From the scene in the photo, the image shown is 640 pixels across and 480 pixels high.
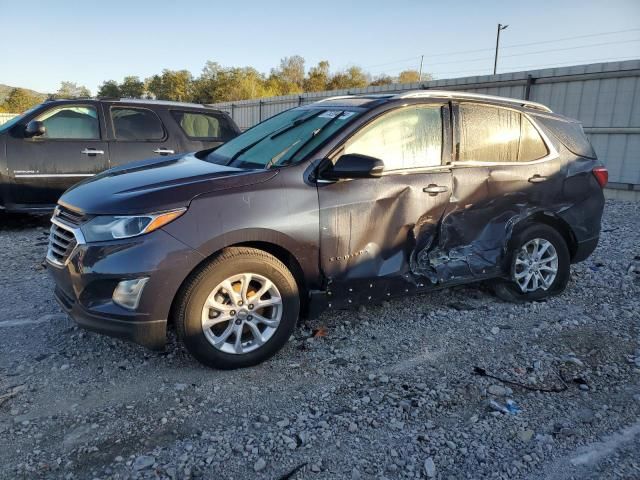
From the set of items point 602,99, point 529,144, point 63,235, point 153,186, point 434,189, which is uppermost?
point 602,99

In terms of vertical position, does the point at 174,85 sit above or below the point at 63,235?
above

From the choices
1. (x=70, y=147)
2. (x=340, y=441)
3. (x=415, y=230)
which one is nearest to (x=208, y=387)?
(x=340, y=441)

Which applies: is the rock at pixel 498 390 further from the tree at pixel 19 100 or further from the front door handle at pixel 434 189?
the tree at pixel 19 100

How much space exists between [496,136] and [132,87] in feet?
224

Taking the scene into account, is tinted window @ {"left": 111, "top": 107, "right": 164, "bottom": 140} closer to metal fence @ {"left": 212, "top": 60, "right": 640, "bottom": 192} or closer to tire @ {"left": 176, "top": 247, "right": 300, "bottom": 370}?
tire @ {"left": 176, "top": 247, "right": 300, "bottom": 370}

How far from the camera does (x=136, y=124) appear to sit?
24.0ft

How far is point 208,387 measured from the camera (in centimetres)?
307

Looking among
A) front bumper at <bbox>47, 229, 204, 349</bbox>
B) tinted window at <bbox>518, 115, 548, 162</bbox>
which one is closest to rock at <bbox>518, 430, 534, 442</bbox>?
front bumper at <bbox>47, 229, 204, 349</bbox>

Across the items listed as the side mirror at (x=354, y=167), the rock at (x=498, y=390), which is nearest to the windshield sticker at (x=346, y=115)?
the side mirror at (x=354, y=167)

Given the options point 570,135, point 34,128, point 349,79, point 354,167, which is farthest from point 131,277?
point 349,79

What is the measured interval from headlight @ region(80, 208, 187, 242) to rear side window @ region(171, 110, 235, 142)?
4965mm

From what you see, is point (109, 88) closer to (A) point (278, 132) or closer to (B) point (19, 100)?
(B) point (19, 100)

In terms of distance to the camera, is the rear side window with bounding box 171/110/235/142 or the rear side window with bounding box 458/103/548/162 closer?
the rear side window with bounding box 458/103/548/162

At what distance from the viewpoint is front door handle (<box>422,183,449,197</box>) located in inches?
149
